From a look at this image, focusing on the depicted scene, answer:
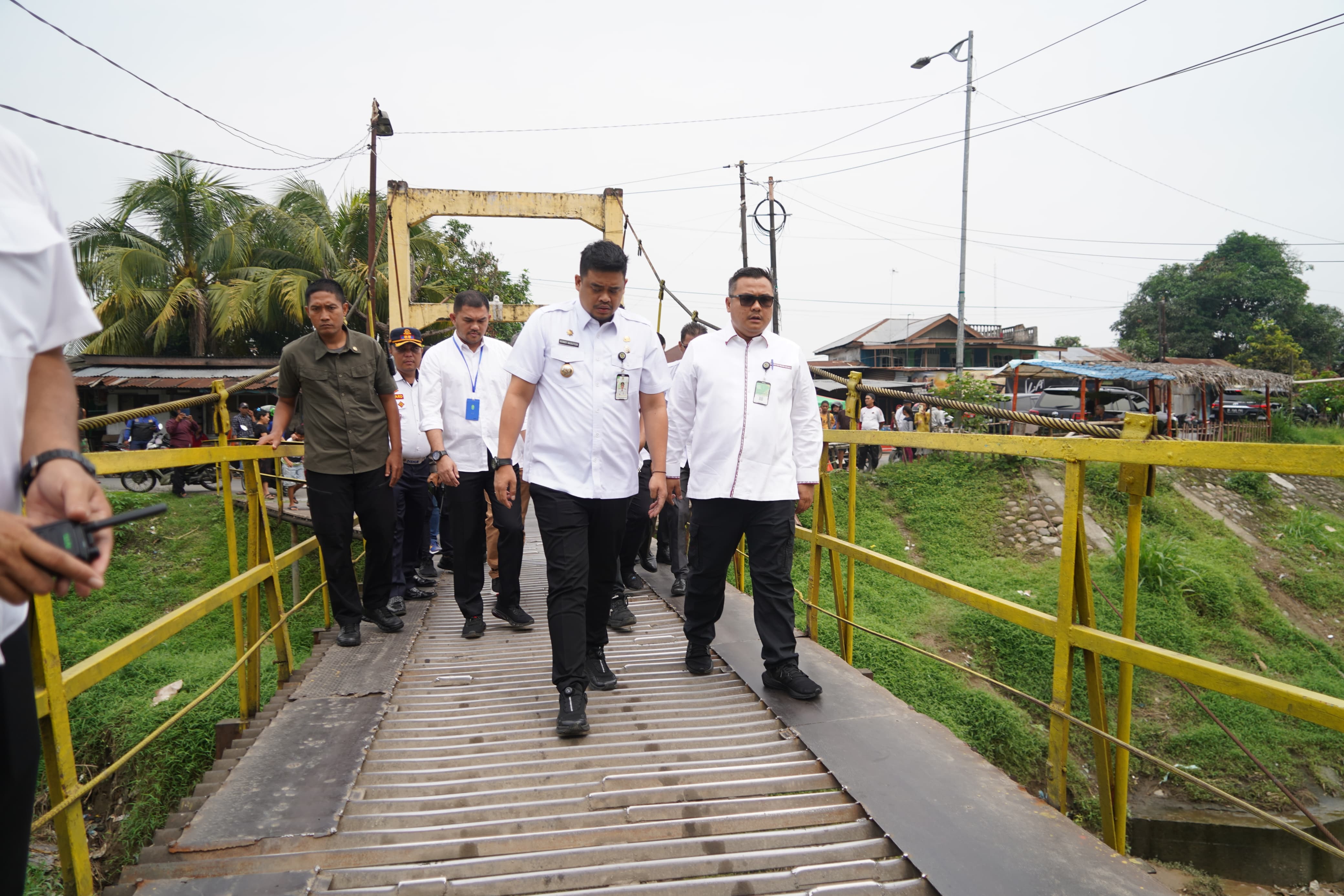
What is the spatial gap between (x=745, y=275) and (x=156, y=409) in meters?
2.52

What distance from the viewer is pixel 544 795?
258 cm

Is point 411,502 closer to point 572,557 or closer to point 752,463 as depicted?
point 572,557

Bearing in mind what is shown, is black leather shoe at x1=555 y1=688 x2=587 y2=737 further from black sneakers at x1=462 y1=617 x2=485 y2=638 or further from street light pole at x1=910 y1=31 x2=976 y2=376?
street light pole at x1=910 y1=31 x2=976 y2=376

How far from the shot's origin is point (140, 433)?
1573 centimetres

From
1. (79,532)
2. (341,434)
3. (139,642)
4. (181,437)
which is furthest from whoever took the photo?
(181,437)

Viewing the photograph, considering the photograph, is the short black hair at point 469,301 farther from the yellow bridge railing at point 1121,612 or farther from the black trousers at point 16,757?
the black trousers at point 16,757

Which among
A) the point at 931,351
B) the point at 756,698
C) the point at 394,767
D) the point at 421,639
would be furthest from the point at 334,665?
the point at 931,351

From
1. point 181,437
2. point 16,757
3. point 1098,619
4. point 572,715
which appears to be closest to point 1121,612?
point 572,715

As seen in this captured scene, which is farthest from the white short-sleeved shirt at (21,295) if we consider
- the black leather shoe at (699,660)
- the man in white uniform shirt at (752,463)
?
the black leather shoe at (699,660)

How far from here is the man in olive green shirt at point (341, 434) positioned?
4.09 meters

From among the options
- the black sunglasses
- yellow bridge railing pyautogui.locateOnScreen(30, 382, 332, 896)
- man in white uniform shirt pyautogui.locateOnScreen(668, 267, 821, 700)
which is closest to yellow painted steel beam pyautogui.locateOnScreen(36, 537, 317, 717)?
yellow bridge railing pyautogui.locateOnScreen(30, 382, 332, 896)

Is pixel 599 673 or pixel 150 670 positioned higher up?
pixel 599 673

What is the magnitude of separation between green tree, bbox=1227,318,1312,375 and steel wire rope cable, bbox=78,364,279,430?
4754 cm

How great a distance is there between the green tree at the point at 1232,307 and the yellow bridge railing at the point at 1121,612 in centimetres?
5900
